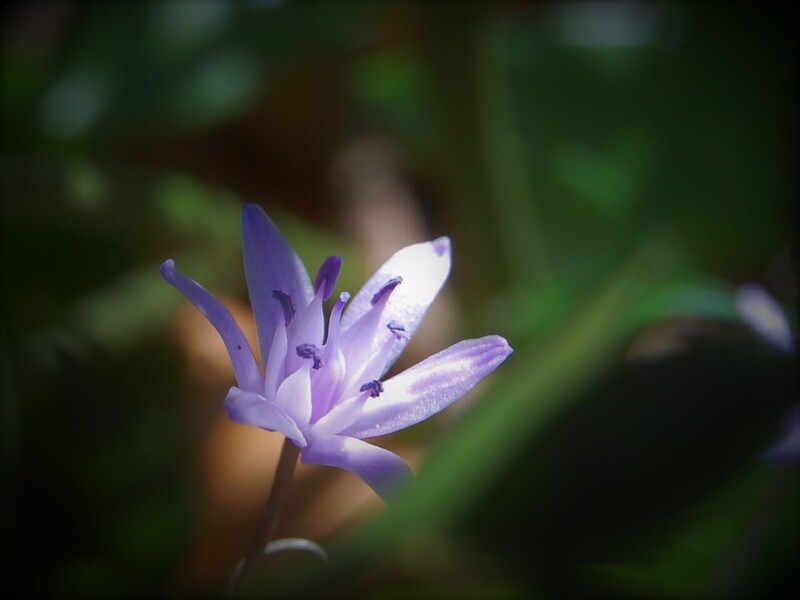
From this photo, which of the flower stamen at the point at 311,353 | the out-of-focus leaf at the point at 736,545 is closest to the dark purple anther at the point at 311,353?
the flower stamen at the point at 311,353

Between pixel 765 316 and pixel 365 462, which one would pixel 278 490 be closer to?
pixel 365 462

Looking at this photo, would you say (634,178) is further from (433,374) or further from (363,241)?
(433,374)

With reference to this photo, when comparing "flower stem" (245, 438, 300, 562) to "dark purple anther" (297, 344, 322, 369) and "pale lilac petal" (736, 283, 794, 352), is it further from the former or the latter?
"pale lilac petal" (736, 283, 794, 352)

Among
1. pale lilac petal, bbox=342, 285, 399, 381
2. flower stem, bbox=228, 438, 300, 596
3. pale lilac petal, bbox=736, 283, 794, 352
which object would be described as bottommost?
flower stem, bbox=228, 438, 300, 596

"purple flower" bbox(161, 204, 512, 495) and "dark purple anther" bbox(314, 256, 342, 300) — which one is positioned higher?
"dark purple anther" bbox(314, 256, 342, 300)

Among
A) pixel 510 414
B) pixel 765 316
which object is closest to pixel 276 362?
pixel 510 414

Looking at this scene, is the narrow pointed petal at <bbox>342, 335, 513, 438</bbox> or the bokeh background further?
the bokeh background

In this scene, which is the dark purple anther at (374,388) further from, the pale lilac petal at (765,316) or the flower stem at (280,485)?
the pale lilac petal at (765,316)

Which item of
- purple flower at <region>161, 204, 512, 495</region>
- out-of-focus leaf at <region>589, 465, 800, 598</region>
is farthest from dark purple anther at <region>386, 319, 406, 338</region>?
out-of-focus leaf at <region>589, 465, 800, 598</region>
